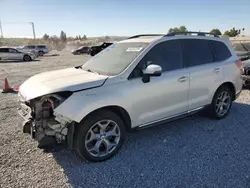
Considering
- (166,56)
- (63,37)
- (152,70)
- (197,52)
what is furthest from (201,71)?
(63,37)

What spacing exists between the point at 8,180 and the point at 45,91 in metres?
1.25

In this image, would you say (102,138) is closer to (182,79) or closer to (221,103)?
(182,79)

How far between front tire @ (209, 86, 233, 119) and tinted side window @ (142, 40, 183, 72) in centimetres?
128

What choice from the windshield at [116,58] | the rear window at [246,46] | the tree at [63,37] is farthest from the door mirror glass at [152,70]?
the tree at [63,37]

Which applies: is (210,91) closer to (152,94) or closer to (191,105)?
(191,105)

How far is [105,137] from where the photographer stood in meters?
3.29

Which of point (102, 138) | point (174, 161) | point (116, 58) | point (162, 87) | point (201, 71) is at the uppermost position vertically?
point (116, 58)

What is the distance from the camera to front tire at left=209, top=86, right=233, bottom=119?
182 inches

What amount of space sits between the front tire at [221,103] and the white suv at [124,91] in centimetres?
2

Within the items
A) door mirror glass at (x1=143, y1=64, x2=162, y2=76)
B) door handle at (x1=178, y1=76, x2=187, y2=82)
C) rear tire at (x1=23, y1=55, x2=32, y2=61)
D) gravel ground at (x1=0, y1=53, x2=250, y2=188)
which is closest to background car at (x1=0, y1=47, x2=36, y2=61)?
rear tire at (x1=23, y1=55, x2=32, y2=61)

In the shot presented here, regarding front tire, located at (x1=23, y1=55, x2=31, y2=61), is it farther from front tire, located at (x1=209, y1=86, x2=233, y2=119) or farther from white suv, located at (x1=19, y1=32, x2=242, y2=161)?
front tire, located at (x1=209, y1=86, x2=233, y2=119)

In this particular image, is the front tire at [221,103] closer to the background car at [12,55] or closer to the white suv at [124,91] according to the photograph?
the white suv at [124,91]

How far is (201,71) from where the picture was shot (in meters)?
4.18

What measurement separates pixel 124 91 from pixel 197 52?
1896 millimetres
